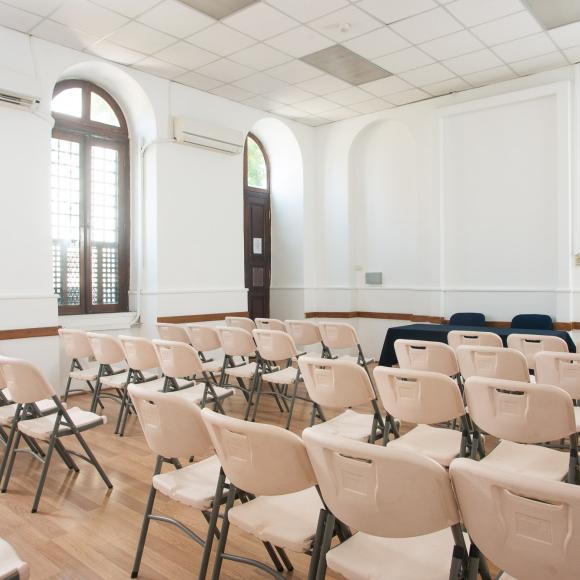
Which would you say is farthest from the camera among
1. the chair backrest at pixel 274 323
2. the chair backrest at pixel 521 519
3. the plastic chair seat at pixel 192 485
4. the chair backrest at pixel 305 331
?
the chair backrest at pixel 274 323

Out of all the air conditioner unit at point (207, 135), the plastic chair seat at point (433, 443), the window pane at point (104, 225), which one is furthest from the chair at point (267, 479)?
the air conditioner unit at point (207, 135)

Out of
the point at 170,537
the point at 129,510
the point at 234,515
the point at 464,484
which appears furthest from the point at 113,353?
the point at 464,484

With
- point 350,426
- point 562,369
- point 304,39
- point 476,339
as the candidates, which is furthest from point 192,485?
point 304,39

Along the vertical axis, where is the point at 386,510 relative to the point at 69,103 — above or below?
below

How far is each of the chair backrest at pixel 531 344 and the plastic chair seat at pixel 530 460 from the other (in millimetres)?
1520

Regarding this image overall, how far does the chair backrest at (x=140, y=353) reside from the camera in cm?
407

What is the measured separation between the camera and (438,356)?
361 centimetres

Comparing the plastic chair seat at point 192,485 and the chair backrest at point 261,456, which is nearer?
the chair backrest at point 261,456

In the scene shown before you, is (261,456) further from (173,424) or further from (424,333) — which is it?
(424,333)

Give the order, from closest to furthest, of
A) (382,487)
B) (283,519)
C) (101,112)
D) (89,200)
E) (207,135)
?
(382,487)
(283,519)
(89,200)
(101,112)
(207,135)

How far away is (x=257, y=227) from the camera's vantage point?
28.7ft

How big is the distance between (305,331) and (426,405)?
8.88 feet

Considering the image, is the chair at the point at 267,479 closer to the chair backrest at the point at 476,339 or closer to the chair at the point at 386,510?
the chair at the point at 386,510

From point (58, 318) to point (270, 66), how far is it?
368 cm
